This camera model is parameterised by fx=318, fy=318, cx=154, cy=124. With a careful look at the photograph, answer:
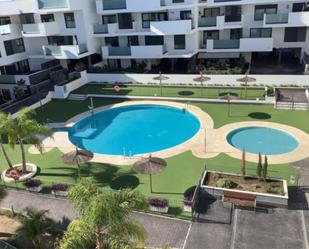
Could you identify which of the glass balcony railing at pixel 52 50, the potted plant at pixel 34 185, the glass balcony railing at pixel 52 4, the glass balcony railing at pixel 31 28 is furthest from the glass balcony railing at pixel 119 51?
the potted plant at pixel 34 185

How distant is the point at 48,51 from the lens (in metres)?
42.3

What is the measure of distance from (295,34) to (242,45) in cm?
682

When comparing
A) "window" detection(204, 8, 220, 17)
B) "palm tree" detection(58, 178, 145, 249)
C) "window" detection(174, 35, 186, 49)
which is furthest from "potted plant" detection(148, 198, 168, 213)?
"window" detection(204, 8, 220, 17)

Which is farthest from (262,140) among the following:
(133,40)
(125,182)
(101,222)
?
(133,40)

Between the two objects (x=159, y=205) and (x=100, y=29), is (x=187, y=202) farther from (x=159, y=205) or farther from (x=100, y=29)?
(x=100, y=29)

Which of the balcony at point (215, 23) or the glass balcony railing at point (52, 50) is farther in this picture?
the glass balcony railing at point (52, 50)

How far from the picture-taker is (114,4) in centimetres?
4159

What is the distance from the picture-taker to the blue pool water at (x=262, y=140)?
80.8 ft

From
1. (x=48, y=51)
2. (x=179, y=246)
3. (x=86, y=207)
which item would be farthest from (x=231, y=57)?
(x=86, y=207)

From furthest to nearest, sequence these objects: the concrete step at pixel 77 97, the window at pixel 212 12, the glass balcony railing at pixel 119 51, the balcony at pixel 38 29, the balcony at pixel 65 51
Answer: the glass balcony railing at pixel 119 51
the window at pixel 212 12
the balcony at pixel 38 29
the balcony at pixel 65 51
the concrete step at pixel 77 97

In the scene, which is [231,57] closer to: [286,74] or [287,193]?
[286,74]

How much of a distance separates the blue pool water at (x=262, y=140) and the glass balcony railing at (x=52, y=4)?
26819 millimetres

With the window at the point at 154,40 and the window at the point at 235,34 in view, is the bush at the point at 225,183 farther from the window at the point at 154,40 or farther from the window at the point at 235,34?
the window at the point at 154,40

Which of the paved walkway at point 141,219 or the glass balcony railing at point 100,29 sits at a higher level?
the glass balcony railing at point 100,29
